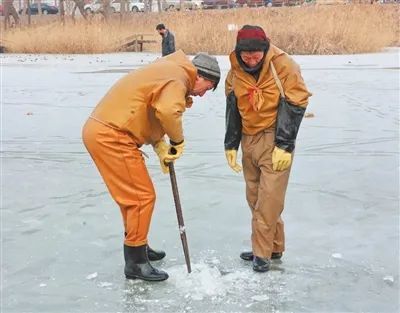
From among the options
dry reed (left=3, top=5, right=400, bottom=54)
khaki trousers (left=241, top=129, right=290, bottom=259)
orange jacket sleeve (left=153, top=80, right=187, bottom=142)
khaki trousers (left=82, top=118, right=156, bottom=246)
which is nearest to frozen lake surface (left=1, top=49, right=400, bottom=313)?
khaki trousers (left=241, top=129, right=290, bottom=259)

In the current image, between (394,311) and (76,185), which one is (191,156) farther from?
(394,311)

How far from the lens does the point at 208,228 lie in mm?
4949

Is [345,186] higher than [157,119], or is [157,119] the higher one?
[157,119]

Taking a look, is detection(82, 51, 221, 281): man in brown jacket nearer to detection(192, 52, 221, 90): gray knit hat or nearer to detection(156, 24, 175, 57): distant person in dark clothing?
detection(192, 52, 221, 90): gray knit hat

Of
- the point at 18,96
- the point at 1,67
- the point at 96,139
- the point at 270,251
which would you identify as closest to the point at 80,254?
the point at 96,139

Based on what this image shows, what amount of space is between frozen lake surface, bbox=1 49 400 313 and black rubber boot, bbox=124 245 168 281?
5cm

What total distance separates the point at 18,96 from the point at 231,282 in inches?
386

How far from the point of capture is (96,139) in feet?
12.7

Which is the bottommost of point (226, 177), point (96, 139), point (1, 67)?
point (1, 67)

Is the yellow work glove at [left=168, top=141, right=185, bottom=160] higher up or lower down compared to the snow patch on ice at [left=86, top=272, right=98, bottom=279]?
higher up

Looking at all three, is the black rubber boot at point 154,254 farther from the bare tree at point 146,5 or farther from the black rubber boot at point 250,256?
the bare tree at point 146,5

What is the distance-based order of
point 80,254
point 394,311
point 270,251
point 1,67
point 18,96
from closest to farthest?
point 394,311 < point 270,251 < point 80,254 < point 18,96 < point 1,67

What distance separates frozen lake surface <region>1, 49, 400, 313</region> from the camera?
380 centimetres

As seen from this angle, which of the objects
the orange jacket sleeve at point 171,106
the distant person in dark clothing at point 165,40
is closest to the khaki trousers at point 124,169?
the orange jacket sleeve at point 171,106
